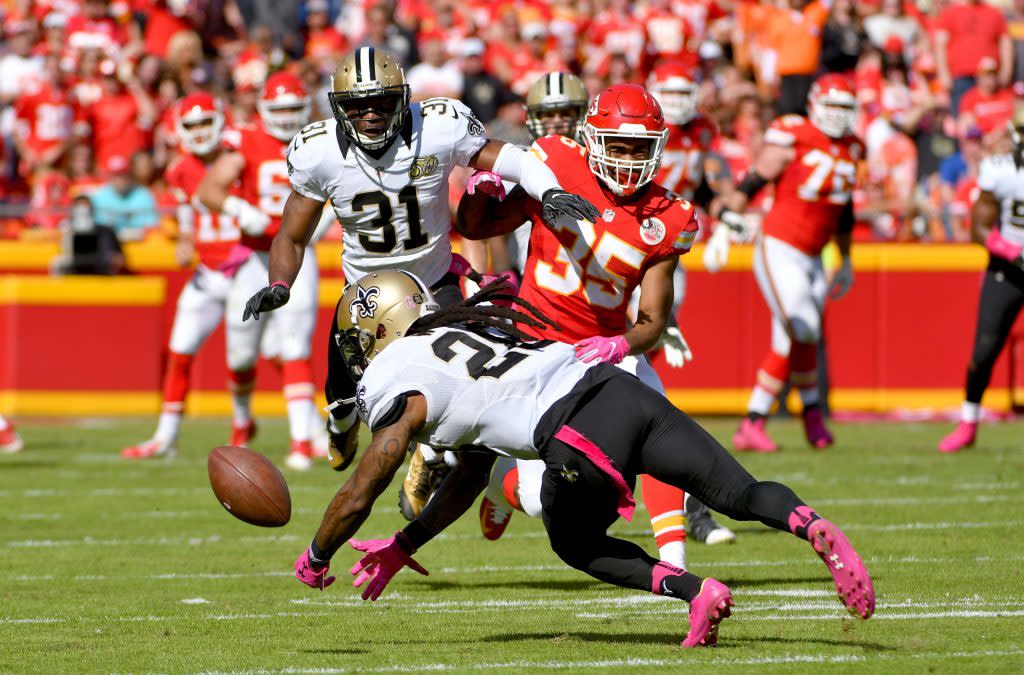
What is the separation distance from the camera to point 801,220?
9969 millimetres

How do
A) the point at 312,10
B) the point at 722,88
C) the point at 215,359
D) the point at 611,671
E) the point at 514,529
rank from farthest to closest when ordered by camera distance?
the point at 312,10 < the point at 722,88 < the point at 215,359 < the point at 514,529 < the point at 611,671

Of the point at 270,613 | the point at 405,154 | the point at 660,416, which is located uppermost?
the point at 405,154

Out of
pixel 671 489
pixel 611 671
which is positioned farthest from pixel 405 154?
pixel 611 671

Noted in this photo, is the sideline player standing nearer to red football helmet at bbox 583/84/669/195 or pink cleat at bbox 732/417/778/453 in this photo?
pink cleat at bbox 732/417/778/453

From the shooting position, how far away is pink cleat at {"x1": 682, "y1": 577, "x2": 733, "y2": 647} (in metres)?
4.50

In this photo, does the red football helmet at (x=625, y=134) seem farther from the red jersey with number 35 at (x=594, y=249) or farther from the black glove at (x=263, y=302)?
the black glove at (x=263, y=302)

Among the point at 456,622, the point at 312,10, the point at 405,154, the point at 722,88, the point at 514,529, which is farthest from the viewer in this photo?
the point at 312,10

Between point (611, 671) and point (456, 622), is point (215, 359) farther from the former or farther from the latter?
point (611, 671)

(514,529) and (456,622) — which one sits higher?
(456,622)

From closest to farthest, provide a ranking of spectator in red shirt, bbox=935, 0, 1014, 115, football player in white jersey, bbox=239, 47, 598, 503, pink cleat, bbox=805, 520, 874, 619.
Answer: pink cleat, bbox=805, 520, 874, 619 < football player in white jersey, bbox=239, 47, 598, 503 < spectator in red shirt, bbox=935, 0, 1014, 115

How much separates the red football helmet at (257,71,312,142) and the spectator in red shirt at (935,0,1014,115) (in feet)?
26.2

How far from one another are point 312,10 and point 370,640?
1290 centimetres

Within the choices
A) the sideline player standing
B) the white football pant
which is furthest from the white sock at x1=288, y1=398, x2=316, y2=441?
the white football pant

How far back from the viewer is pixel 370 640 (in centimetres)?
489
